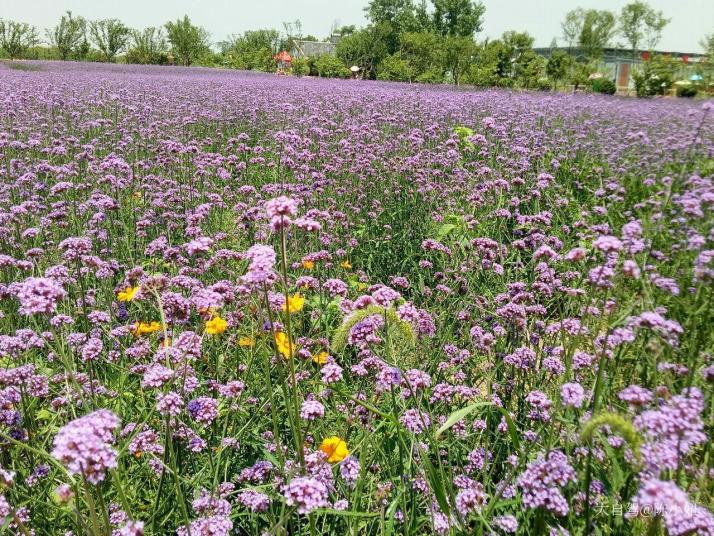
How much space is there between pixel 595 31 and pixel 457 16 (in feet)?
55.3

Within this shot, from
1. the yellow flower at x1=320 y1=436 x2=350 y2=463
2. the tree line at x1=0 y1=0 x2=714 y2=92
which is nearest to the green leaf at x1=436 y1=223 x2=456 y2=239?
the yellow flower at x1=320 y1=436 x2=350 y2=463

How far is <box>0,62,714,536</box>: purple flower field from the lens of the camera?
1.56 m

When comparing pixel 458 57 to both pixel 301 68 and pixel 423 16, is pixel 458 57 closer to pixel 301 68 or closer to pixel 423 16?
pixel 301 68

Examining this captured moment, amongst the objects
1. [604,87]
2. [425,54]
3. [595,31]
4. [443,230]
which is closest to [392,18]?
[595,31]

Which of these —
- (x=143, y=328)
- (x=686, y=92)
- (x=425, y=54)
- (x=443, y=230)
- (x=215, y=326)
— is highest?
(x=425, y=54)

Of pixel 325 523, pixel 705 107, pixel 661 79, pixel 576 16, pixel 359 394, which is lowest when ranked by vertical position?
pixel 325 523

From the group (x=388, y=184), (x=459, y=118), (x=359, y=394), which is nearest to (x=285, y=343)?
(x=359, y=394)

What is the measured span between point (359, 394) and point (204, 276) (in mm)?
1773

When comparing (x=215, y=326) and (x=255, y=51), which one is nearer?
(x=215, y=326)

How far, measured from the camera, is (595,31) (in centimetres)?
6297

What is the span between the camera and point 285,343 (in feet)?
9.17

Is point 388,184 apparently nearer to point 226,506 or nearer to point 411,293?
point 411,293

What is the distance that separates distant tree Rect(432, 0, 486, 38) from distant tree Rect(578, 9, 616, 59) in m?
12.1

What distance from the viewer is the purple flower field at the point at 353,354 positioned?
5.11 feet
